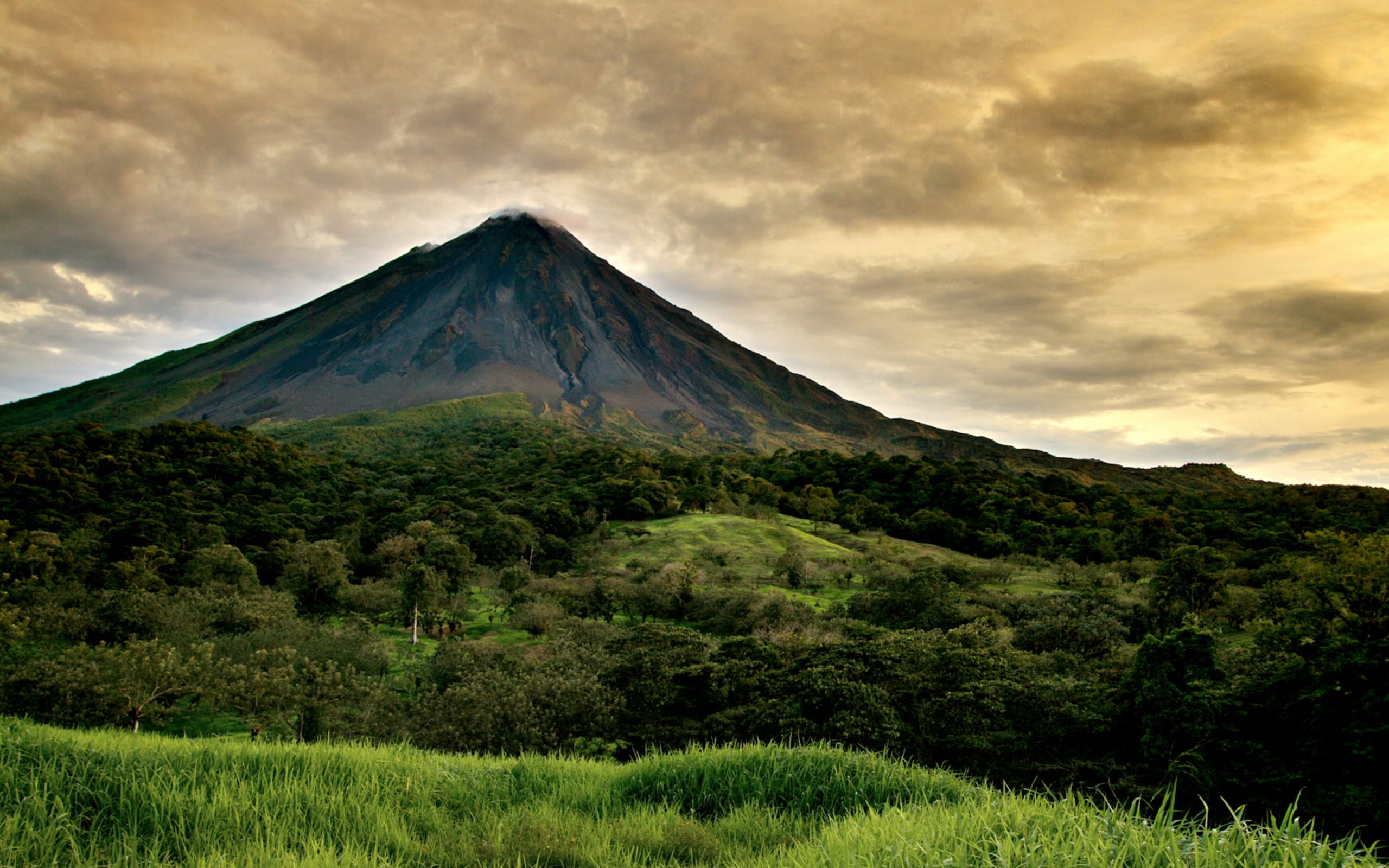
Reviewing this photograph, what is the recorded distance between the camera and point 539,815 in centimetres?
536

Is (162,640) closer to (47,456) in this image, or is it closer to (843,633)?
(843,633)

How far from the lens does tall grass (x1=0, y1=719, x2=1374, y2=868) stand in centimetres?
331

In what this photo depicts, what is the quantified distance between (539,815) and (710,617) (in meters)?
40.0

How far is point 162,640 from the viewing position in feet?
93.6

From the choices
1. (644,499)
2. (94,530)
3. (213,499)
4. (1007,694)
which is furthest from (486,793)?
(213,499)

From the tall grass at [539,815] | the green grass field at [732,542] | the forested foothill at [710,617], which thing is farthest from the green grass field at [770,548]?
the tall grass at [539,815]

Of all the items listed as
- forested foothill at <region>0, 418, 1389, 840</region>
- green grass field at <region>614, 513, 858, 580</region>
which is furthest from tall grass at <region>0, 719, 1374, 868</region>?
green grass field at <region>614, 513, 858, 580</region>

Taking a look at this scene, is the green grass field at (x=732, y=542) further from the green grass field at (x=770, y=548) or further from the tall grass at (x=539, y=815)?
the tall grass at (x=539, y=815)

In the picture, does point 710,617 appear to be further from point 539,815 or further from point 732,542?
point 539,815

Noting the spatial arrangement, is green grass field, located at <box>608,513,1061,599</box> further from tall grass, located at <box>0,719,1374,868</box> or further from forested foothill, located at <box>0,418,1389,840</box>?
tall grass, located at <box>0,719,1374,868</box>

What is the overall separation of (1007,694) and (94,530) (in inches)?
2570

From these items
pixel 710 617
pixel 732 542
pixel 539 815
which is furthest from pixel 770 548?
pixel 539 815

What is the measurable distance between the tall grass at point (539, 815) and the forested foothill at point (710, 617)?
3.06ft

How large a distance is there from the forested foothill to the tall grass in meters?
0.93
